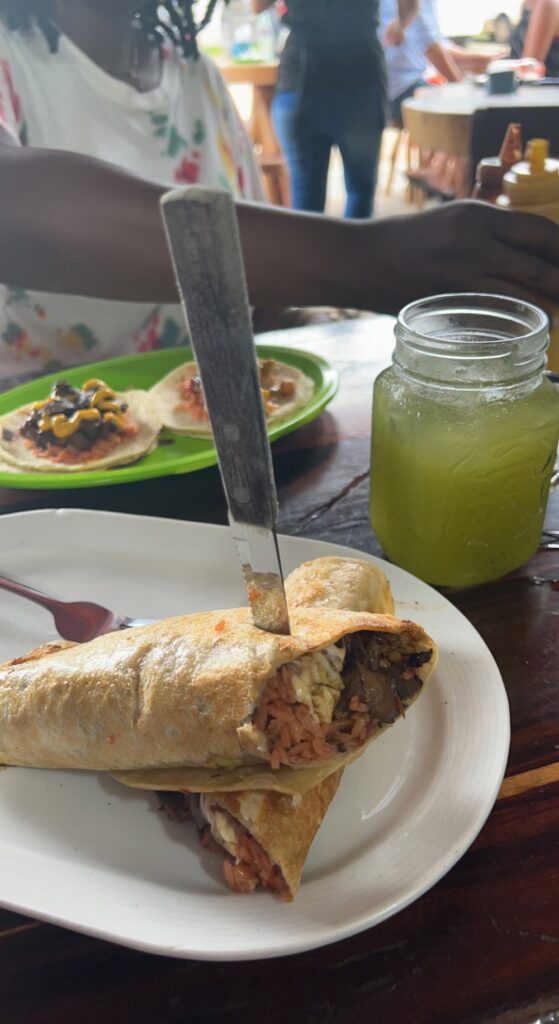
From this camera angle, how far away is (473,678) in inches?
35.0

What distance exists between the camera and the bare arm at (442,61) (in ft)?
23.4

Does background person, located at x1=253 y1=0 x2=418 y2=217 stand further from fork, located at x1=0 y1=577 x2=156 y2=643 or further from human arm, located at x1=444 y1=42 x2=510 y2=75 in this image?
fork, located at x1=0 y1=577 x2=156 y2=643

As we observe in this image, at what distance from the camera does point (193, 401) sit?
181cm

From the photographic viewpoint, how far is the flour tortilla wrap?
5.24 feet

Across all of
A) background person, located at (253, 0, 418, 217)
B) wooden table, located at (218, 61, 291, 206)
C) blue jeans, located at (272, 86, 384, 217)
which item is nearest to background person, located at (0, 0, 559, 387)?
background person, located at (253, 0, 418, 217)

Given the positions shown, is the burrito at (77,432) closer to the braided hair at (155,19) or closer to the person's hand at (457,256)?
the person's hand at (457,256)

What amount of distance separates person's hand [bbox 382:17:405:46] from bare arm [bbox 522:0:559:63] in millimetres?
1601

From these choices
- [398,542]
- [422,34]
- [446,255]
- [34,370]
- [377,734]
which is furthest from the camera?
[422,34]

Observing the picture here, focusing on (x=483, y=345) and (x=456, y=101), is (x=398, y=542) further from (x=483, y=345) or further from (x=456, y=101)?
(x=456, y=101)

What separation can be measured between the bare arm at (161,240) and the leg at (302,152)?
3.49 m

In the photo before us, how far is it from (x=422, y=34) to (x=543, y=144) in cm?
714

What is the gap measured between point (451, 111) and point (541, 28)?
155 inches

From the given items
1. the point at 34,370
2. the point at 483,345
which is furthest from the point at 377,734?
the point at 34,370

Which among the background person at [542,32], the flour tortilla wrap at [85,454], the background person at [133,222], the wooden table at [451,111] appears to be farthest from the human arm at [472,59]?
the flour tortilla wrap at [85,454]
